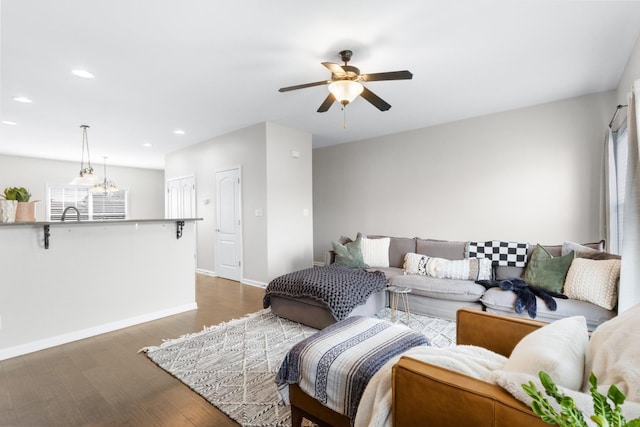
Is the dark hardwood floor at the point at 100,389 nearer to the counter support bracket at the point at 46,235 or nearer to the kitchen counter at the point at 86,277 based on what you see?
the kitchen counter at the point at 86,277

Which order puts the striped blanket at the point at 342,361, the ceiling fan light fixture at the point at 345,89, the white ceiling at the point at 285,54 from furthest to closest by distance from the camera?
the ceiling fan light fixture at the point at 345,89, the white ceiling at the point at 285,54, the striped blanket at the point at 342,361

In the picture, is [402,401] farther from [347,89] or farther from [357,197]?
[357,197]

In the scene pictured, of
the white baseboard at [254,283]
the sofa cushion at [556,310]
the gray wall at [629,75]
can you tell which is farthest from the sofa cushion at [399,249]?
the gray wall at [629,75]

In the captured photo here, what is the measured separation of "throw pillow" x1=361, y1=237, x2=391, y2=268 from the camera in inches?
167

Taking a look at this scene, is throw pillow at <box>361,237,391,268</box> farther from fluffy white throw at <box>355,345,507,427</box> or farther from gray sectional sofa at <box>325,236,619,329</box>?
fluffy white throw at <box>355,345,507,427</box>

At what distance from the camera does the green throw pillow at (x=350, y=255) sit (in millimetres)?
4078

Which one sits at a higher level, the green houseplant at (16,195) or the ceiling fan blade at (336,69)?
the ceiling fan blade at (336,69)

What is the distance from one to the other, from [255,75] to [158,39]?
93 cm

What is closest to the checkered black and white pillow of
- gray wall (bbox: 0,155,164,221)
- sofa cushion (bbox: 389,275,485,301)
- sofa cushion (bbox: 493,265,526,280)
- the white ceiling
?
sofa cushion (bbox: 493,265,526,280)

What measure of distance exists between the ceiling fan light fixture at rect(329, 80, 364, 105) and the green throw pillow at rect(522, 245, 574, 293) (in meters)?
2.57

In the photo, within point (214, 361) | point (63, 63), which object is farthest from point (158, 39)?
point (214, 361)

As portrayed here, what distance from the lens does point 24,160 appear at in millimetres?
7039

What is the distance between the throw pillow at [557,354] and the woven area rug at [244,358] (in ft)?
4.43

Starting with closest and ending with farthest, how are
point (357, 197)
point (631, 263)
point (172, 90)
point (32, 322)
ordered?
point (631, 263) < point (32, 322) < point (172, 90) < point (357, 197)
